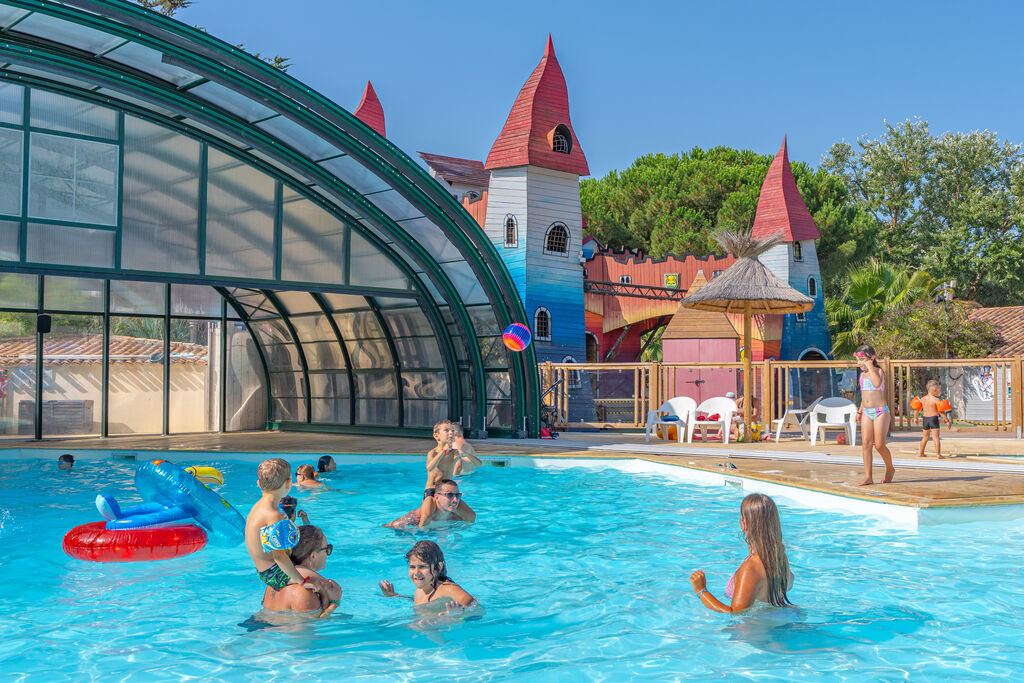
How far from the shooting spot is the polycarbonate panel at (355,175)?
48.6 ft

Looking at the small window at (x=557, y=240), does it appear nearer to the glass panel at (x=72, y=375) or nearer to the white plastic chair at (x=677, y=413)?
the white plastic chair at (x=677, y=413)

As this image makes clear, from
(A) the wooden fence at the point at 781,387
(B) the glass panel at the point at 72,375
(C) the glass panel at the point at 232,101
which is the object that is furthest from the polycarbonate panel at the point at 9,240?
(A) the wooden fence at the point at 781,387

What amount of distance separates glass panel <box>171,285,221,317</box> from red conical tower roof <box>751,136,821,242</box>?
22790 millimetres

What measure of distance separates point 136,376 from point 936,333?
24.2m

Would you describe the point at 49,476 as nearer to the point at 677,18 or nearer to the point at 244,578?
the point at 244,578

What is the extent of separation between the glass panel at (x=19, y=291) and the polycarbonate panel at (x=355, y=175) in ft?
22.6

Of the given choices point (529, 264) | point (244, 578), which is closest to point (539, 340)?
point (529, 264)

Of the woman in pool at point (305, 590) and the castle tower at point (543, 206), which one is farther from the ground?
the castle tower at point (543, 206)

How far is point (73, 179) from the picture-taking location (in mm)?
13953

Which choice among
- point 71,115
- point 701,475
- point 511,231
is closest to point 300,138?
point 71,115

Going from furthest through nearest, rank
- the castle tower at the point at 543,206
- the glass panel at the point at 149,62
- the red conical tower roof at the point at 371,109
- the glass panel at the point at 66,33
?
the red conical tower roof at the point at 371,109
the castle tower at the point at 543,206
the glass panel at the point at 149,62
the glass panel at the point at 66,33

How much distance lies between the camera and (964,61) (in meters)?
38.9

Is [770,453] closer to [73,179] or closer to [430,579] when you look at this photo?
[430,579]

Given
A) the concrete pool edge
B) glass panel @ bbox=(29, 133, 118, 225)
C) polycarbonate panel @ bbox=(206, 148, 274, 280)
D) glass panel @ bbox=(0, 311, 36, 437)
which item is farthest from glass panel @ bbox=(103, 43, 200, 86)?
glass panel @ bbox=(0, 311, 36, 437)
